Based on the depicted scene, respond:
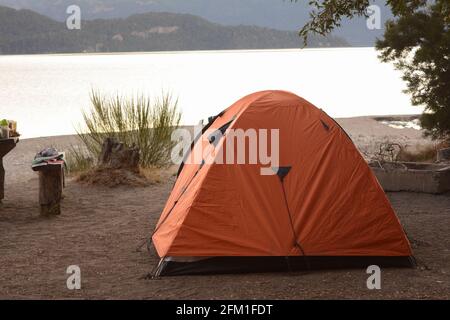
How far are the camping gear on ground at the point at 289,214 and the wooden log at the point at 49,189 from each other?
2853 millimetres

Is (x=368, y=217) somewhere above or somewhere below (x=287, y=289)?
above

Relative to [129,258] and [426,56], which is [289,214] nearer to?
[129,258]

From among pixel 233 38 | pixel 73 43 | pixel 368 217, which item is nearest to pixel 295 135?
pixel 368 217

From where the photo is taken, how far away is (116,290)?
20.2 feet

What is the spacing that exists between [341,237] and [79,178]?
6834 millimetres

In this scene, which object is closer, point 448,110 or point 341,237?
point 341,237

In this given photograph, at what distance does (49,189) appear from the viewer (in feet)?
31.1

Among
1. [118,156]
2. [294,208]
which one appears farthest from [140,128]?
[294,208]

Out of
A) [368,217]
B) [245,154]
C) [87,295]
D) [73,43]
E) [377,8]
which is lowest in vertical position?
[87,295]

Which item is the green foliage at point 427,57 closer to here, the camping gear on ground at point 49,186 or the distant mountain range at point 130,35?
the camping gear on ground at point 49,186

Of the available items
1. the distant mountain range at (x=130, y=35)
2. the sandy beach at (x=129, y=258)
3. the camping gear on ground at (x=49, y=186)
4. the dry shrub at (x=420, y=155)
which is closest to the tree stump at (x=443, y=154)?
the dry shrub at (x=420, y=155)

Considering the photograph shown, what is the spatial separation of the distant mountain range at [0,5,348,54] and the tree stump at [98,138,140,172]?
4256 inches
